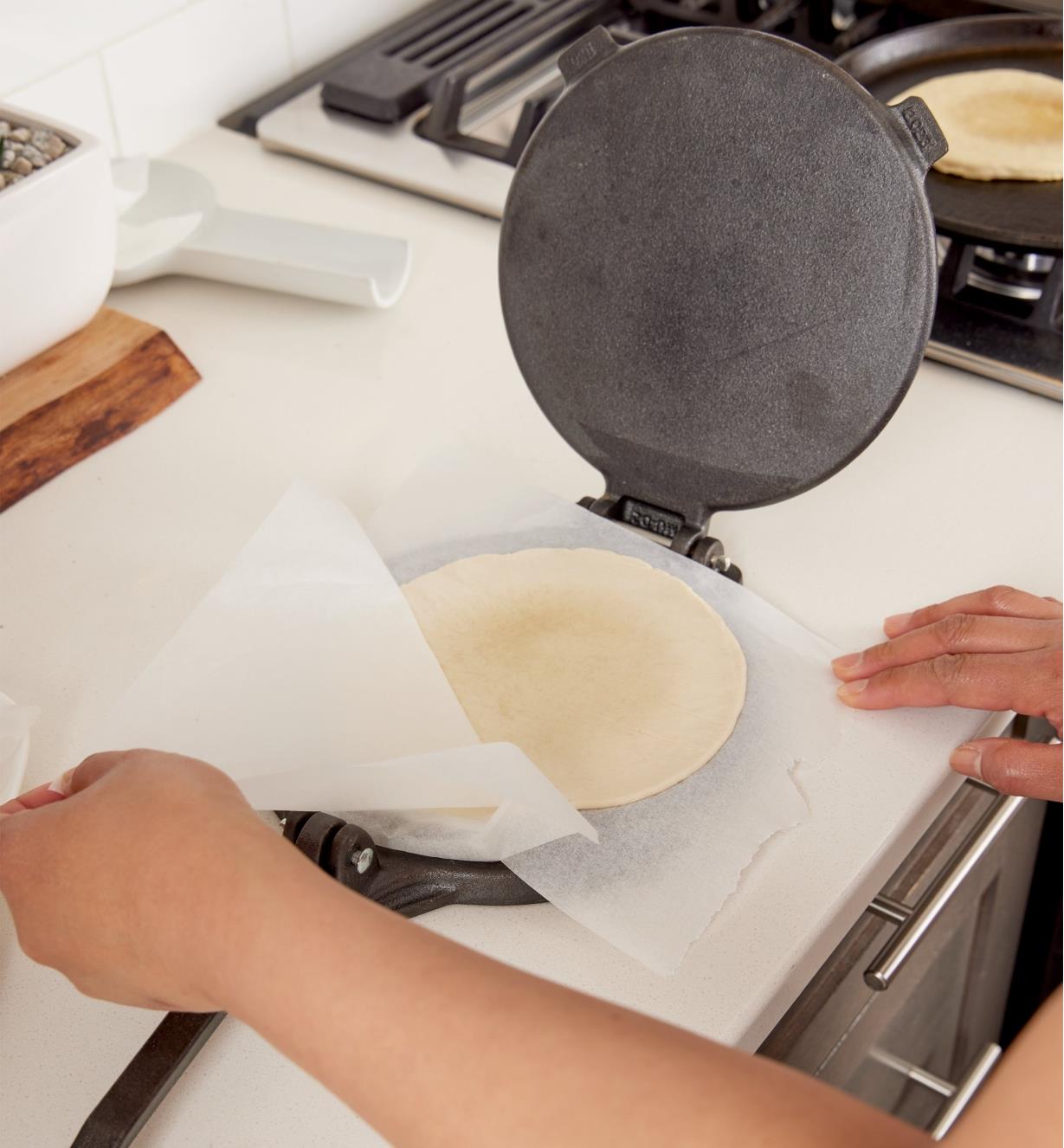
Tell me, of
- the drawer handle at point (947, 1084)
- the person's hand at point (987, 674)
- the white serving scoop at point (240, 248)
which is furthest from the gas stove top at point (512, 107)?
the drawer handle at point (947, 1084)

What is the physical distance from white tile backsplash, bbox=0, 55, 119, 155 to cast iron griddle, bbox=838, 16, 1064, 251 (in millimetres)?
720

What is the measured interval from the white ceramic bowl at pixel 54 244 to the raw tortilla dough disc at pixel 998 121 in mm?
701

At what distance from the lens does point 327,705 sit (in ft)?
2.40

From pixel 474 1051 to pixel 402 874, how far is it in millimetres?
217

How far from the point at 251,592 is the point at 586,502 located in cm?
25

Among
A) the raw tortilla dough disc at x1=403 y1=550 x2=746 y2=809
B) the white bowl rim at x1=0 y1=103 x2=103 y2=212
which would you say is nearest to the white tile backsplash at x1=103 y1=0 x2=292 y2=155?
the white bowl rim at x1=0 y1=103 x2=103 y2=212

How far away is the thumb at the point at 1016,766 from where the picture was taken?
71 centimetres

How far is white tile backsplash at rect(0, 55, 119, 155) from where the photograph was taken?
1165 millimetres

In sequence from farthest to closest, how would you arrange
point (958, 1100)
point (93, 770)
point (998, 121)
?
1. point (998, 121)
2. point (958, 1100)
3. point (93, 770)

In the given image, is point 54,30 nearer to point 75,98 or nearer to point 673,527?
point 75,98

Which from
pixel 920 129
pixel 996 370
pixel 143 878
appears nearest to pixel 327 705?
pixel 143 878

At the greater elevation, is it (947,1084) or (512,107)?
(512,107)

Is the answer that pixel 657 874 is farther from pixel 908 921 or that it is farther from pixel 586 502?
pixel 586 502

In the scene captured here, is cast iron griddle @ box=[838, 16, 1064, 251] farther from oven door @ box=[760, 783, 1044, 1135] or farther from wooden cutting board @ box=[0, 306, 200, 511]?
wooden cutting board @ box=[0, 306, 200, 511]
